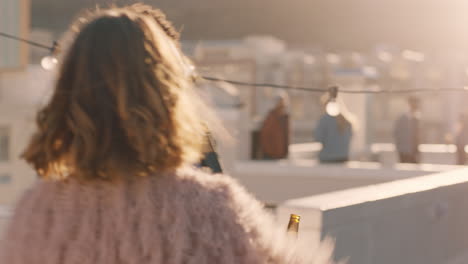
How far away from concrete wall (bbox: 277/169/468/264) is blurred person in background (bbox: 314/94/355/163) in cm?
364

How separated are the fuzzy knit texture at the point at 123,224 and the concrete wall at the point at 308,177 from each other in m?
8.48

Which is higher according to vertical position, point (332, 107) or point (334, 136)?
point (332, 107)

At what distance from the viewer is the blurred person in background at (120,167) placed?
173cm

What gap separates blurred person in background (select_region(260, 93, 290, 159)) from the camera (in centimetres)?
1202

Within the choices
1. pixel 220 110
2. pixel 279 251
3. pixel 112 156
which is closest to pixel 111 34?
pixel 112 156

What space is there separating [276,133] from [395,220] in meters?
6.90

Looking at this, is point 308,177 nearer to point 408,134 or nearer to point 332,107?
point 408,134

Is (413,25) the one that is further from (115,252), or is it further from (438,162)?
(115,252)

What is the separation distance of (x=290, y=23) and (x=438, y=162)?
11674cm

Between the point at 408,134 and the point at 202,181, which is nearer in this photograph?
the point at 202,181

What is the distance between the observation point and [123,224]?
1.78 meters

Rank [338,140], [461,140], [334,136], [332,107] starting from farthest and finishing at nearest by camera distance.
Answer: [461,140], [338,140], [334,136], [332,107]

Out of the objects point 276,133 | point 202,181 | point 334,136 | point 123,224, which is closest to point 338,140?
point 334,136

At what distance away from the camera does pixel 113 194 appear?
1.78 m
